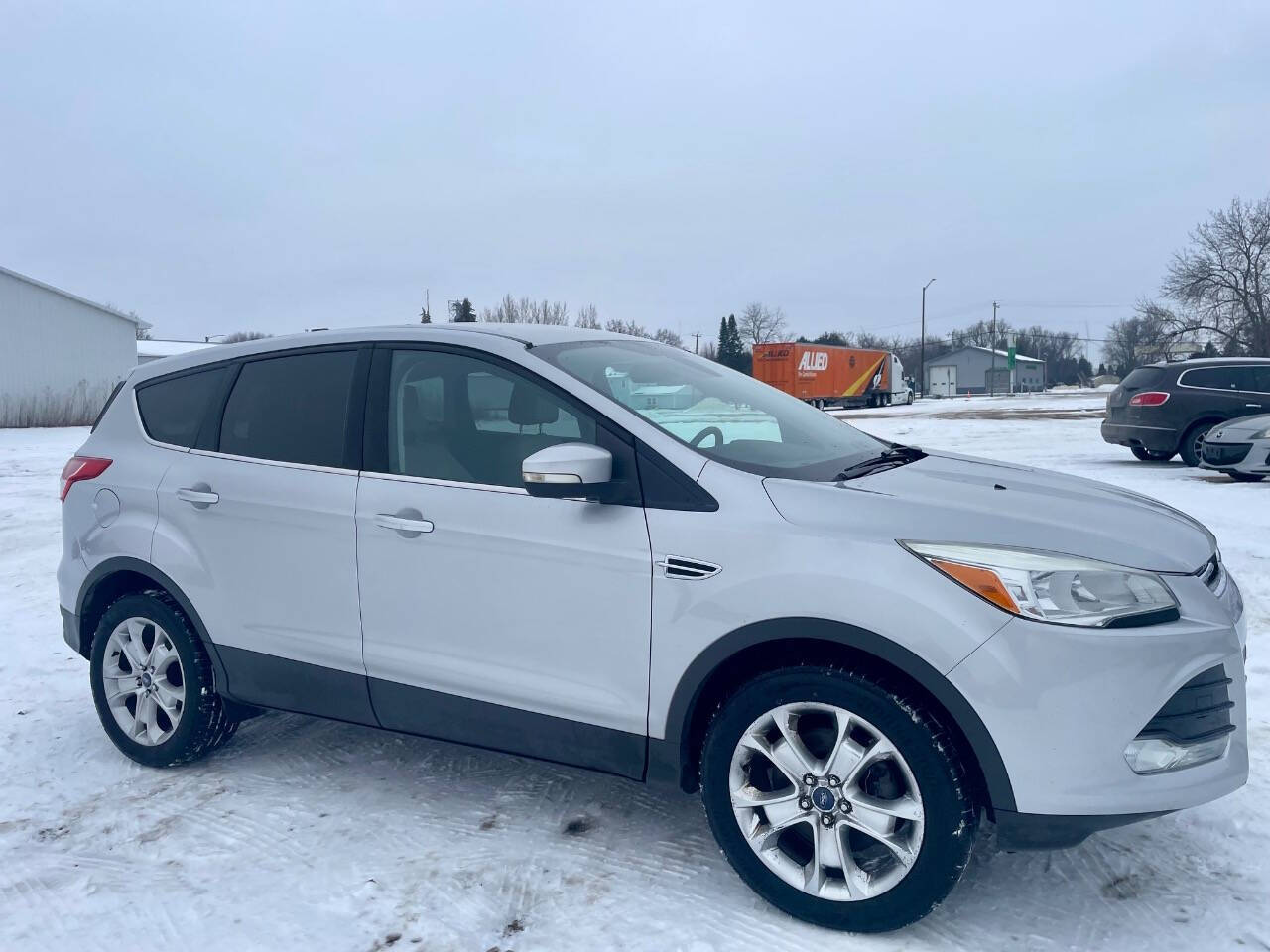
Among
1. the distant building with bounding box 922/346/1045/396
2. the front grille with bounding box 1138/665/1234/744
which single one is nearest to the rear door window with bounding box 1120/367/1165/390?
the front grille with bounding box 1138/665/1234/744

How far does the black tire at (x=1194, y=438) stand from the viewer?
13.7m

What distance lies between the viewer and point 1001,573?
8.33 feet

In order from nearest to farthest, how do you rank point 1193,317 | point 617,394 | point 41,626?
point 617,394 → point 41,626 → point 1193,317

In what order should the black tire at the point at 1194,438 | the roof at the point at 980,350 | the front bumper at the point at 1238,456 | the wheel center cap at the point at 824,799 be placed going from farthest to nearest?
the roof at the point at 980,350, the black tire at the point at 1194,438, the front bumper at the point at 1238,456, the wheel center cap at the point at 824,799

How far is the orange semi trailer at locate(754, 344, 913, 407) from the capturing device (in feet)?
148

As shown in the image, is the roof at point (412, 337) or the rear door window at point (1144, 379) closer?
the roof at point (412, 337)

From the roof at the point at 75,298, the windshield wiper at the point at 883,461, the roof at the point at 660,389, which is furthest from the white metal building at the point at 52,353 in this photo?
the windshield wiper at the point at 883,461

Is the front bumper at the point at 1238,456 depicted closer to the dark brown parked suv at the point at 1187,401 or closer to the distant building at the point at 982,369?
the dark brown parked suv at the point at 1187,401

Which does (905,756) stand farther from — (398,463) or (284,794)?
(284,794)

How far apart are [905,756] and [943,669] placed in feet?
0.88

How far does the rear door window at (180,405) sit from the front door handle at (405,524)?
46.5 inches

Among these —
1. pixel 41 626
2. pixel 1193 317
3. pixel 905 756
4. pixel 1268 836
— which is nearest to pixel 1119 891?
pixel 1268 836

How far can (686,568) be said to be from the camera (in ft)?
9.39

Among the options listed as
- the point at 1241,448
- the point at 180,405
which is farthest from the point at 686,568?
the point at 1241,448
